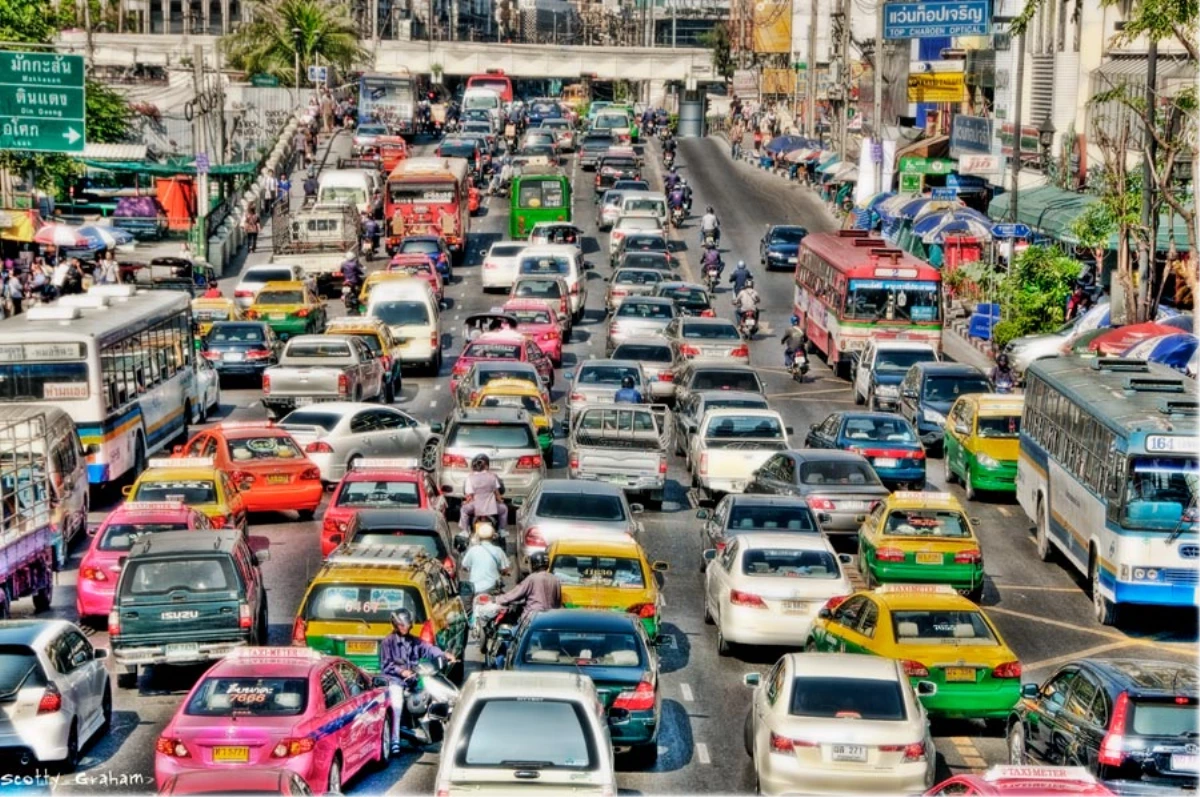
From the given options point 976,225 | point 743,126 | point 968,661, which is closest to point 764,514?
point 968,661

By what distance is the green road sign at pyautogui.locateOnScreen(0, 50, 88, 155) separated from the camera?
4594 cm

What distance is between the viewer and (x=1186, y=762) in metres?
16.3

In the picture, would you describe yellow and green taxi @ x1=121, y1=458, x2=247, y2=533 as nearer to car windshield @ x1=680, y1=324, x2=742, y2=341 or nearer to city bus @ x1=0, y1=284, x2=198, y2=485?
city bus @ x1=0, y1=284, x2=198, y2=485

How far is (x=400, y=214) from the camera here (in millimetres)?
67125

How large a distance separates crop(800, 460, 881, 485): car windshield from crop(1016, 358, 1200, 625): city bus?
2.67 meters

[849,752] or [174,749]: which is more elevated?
[174,749]

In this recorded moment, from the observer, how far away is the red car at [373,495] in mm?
28141

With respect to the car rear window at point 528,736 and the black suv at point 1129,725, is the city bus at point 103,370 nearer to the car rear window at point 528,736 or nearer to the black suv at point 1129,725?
the car rear window at point 528,736

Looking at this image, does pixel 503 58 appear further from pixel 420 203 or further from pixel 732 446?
pixel 732 446

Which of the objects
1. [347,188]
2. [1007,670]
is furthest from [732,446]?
[347,188]

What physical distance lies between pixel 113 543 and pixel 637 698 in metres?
8.52

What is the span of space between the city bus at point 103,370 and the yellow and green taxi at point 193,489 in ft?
15.4

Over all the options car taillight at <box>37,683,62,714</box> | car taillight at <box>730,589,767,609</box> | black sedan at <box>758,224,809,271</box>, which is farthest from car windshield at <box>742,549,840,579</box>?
black sedan at <box>758,224,809,271</box>

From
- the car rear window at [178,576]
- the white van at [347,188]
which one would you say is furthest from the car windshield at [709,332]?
the white van at [347,188]
